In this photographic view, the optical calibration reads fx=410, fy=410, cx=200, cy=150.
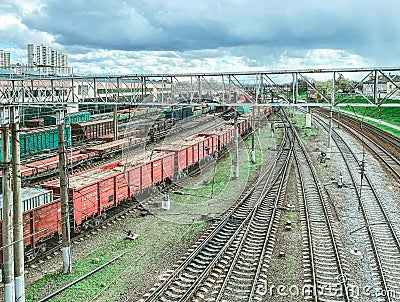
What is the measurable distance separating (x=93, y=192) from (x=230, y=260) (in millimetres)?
6509

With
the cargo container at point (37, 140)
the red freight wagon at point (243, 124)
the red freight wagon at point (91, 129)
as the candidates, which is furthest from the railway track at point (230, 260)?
the red freight wagon at point (243, 124)

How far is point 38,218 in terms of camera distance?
14.3 metres

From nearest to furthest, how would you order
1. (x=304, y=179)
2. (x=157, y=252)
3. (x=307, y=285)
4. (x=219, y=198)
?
1. (x=307, y=285)
2. (x=157, y=252)
3. (x=219, y=198)
4. (x=304, y=179)

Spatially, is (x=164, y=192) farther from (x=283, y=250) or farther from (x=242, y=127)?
→ (x=242, y=127)

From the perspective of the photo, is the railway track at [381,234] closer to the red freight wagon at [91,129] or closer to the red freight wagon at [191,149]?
the red freight wagon at [191,149]

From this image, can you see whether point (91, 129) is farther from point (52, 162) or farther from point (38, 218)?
point (38, 218)

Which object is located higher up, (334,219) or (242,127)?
(242,127)

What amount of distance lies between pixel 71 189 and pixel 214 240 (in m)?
5.87

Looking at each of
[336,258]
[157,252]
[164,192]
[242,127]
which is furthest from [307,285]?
[242,127]

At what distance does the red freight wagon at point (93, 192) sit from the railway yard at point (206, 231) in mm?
51

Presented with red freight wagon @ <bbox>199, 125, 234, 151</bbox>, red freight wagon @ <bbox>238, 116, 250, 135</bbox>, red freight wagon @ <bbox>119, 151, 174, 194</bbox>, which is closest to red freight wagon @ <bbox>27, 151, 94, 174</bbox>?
red freight wagon @ <bbox>119, 151, 174, 194</bbox>

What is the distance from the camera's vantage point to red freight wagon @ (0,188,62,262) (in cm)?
1388

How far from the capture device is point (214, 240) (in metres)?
16.1

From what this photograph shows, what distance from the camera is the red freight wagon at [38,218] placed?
1388 cm
